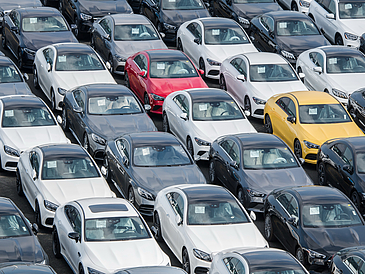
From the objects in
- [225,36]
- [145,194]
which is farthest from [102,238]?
[225,36]

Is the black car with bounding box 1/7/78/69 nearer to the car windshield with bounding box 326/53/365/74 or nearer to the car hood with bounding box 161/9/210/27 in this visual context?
the car hood with bounding box 161/9/210/27

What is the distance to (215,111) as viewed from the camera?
21734 millimetres

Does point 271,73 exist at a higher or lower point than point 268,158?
higher

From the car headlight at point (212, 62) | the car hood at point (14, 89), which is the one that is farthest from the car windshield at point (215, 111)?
the car hood at point (14, 89)

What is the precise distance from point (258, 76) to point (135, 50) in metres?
4.16

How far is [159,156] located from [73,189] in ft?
7.61

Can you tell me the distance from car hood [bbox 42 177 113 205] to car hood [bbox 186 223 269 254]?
259cm

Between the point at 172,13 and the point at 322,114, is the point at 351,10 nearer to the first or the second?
the point at 172,13

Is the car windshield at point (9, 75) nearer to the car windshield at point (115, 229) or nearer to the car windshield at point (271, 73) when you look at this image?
the car windshield at point (271, 73)

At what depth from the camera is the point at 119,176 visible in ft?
62.9

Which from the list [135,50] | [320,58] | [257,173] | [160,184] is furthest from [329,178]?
[135,50]

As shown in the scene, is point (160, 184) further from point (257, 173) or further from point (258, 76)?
point (258, 76)

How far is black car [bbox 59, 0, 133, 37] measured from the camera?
1125 inches

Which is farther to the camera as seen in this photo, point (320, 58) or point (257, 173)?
point (320, 58)
